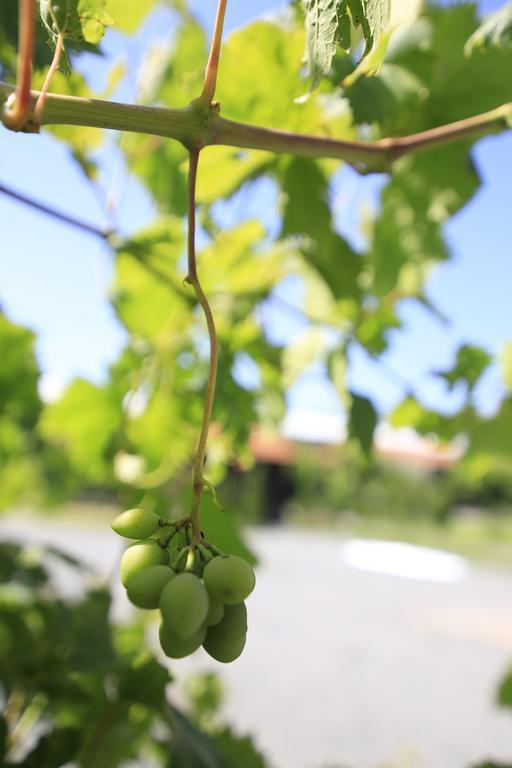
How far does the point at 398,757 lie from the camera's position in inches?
85.5

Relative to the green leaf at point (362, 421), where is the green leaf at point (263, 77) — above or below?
above

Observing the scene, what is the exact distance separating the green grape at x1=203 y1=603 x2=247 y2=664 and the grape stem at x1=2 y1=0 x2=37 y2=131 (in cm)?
23

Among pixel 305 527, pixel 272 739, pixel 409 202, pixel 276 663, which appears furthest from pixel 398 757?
pixel 305 527

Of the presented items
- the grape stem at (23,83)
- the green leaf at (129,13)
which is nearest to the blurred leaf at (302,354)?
the green leaf at (129,13)

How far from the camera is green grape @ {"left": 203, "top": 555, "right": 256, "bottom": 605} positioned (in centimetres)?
31

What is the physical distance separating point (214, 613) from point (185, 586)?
0.03 meters

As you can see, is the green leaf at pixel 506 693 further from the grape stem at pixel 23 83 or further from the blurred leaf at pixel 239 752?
the grape stem at pixel 23 83

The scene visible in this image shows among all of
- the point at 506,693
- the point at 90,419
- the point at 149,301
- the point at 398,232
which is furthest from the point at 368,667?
the point at 398,232

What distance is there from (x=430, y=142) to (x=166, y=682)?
0.54m

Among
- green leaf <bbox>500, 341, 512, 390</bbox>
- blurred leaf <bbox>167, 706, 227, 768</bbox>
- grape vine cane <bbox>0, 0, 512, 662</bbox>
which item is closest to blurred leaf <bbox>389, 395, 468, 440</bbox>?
green leaf <bbox>500, 341, 512, 390</bbox>

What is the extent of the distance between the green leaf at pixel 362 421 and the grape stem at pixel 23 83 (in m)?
0.56

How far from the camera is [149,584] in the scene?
1.04ft

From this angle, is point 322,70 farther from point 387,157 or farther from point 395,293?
point 395,293

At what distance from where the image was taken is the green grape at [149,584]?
32 cm
